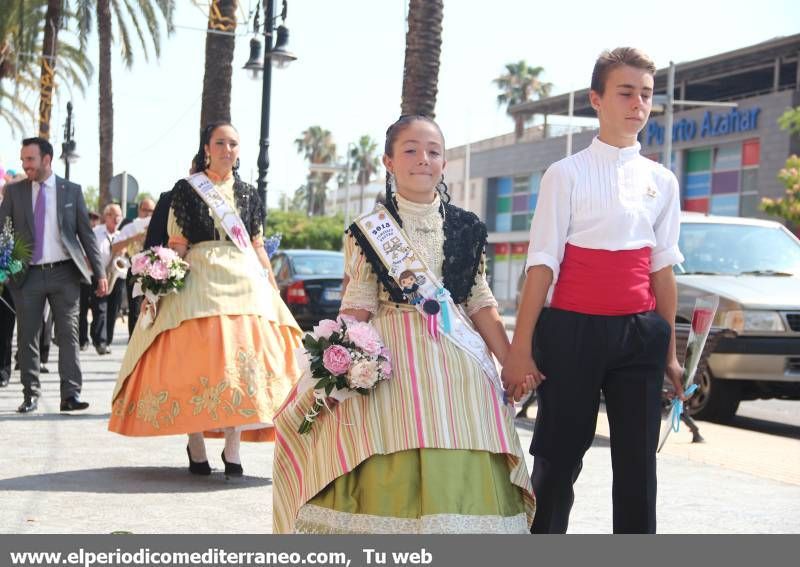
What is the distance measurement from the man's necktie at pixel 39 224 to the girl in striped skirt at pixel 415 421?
5.37 meters

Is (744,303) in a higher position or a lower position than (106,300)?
higher

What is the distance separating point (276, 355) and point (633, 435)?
3056 mm

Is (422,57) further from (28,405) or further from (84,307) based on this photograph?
(84,307)

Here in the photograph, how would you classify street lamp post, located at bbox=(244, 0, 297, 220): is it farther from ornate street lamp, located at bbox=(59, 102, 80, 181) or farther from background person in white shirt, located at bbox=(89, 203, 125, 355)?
ornate street lamp, located at bbox=(59, 102, 80, 181)

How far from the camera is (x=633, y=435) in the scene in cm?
441

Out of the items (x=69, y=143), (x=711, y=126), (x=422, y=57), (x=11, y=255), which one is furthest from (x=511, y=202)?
(x=11, y=255)

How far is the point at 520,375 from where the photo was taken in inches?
170

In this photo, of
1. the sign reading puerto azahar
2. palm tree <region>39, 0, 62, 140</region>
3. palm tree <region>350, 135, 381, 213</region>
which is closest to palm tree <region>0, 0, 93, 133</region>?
palm tree <region>39, 0, 62, 140</region>

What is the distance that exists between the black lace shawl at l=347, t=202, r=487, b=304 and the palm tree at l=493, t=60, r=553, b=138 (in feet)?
256

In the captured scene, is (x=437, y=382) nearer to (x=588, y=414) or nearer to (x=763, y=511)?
(x=588, y=414)

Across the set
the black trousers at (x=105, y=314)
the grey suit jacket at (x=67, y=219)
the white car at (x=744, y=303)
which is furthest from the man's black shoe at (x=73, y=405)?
the black trousers at (x=105, y=314)

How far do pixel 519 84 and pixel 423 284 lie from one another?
259ft

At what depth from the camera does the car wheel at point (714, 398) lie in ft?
34.5

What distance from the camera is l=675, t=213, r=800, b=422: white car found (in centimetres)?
1011
